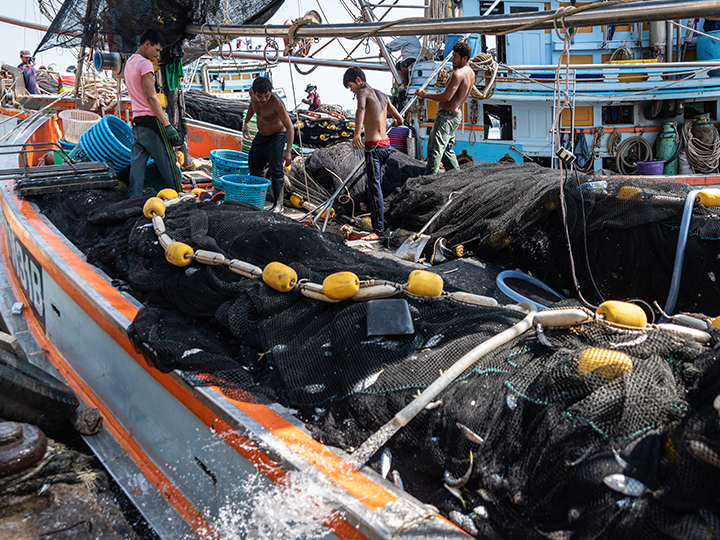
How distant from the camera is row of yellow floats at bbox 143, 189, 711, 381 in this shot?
168cm

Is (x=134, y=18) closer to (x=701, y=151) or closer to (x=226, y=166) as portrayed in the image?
(x=226, y=166)

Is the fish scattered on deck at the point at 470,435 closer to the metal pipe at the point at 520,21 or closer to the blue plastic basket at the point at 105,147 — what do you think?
the metal pipe at the point at 520,21

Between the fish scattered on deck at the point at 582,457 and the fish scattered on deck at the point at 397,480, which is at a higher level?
the fish scattered on deck at the point at 582,457

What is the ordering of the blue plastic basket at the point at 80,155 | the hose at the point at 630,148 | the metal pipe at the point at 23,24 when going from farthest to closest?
the metal pipe at the point at 23,24 < the hose at the point at 630,148 < the blue plastic basket at the point at 80,155

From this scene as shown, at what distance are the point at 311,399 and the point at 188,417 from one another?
0.74m

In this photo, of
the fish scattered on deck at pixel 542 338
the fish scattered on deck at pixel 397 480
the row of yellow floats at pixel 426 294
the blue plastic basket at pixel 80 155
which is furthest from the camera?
the blue plastic basket at pixel 80 155

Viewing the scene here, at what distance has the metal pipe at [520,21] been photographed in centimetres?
243

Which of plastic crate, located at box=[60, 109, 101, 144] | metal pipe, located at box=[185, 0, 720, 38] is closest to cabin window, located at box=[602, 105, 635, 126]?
metal pipe, located at box=[185, 0, 720, 38]

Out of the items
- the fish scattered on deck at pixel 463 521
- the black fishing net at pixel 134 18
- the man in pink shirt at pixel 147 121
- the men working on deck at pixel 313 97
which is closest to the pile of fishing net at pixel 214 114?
the men working on deck at pixel 313 97

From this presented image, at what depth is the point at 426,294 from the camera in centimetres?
241

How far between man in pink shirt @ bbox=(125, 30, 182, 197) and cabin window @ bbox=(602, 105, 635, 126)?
872 centimetres

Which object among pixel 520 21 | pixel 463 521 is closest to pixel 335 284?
pixel 463 521

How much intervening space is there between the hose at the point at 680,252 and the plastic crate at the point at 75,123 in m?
8.55

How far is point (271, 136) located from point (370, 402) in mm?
5328
